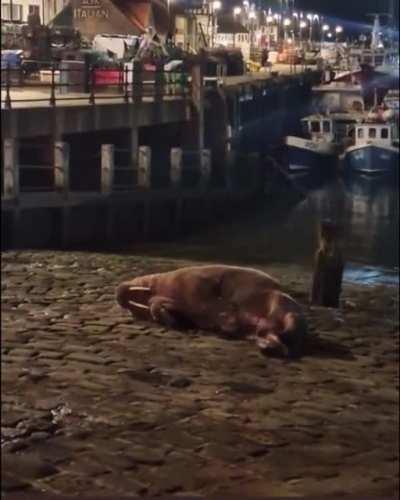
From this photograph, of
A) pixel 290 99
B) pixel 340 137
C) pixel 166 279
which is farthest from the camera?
pixel 340 137

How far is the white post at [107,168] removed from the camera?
4.32 ft

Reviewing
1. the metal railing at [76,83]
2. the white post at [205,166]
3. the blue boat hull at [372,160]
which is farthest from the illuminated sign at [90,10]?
the blue boat hull at [372,160]

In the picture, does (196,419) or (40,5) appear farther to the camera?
(196,419)

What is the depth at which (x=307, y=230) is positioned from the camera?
68.9 inches

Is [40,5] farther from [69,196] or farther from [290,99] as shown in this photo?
[290,99]

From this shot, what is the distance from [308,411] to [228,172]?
431 mm

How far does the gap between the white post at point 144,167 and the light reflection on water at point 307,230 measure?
11 centimetres

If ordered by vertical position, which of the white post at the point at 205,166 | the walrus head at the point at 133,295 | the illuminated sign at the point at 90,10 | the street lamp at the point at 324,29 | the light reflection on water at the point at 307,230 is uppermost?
the illuminated sign at the point at 90,10

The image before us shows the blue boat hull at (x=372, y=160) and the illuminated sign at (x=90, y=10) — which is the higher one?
the illuminated sign at (x=90, y=10)

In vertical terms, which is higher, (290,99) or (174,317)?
(290,99)

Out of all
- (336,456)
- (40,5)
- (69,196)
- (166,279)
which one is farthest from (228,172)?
(336,456)

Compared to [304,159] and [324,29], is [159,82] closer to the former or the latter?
[324,29]

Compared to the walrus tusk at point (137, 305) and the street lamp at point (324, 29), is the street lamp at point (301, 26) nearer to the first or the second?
the street lamp at point (324, 29)

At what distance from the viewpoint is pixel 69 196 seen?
4.31 ft
